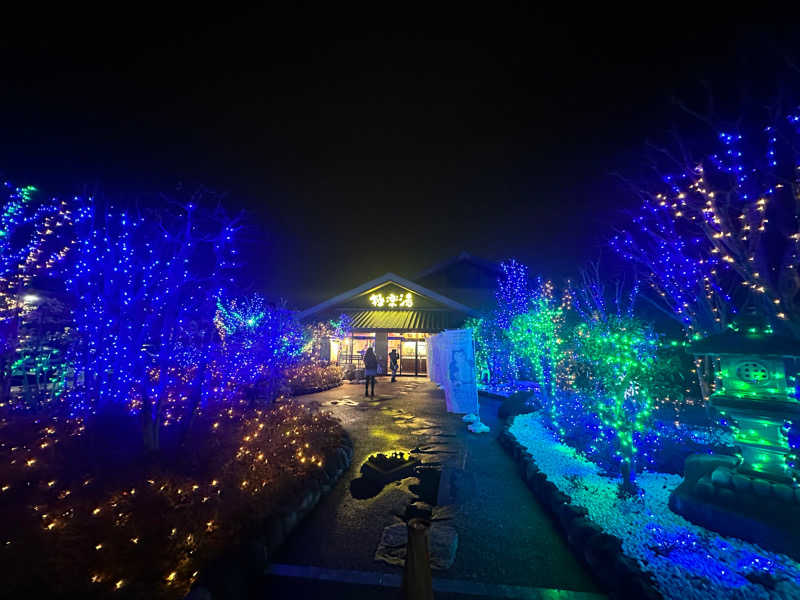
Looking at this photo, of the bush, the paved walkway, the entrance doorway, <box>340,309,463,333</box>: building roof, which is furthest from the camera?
the entrance doorway

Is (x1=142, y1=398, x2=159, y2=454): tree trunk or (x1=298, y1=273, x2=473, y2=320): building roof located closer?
(x1=142, y1=398, x2=159, y2=454): tree trunk

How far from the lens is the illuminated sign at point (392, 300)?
2016 centimetres

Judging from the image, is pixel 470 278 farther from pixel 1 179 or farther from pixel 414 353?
pixel 1 179

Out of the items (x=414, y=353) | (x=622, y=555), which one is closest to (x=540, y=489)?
(x=622, y=555)

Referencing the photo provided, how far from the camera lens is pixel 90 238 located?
6.37 meters

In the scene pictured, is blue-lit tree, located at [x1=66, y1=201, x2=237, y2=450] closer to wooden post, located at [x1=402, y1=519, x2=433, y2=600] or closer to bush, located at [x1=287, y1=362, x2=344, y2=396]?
wooden post, located at [x1=402, y1=519, x2=433, y2=600]

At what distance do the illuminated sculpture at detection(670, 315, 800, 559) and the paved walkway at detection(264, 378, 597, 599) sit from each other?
1.83 metres

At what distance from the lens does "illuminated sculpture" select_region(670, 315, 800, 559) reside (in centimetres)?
353

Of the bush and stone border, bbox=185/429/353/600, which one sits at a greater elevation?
the bush

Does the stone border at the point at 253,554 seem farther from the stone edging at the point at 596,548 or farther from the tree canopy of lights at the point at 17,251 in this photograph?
→ the tree canopy of lights at the point at 17,251

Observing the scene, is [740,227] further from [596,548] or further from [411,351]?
[411,351]

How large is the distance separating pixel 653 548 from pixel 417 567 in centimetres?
325

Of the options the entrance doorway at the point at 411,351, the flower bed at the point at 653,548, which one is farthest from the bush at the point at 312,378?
the flower bed at the point at 653,548

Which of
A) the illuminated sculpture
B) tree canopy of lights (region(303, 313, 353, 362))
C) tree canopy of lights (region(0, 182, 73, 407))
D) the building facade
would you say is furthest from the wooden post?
tree canopy of lights (region(303, 313, 353, 362))
